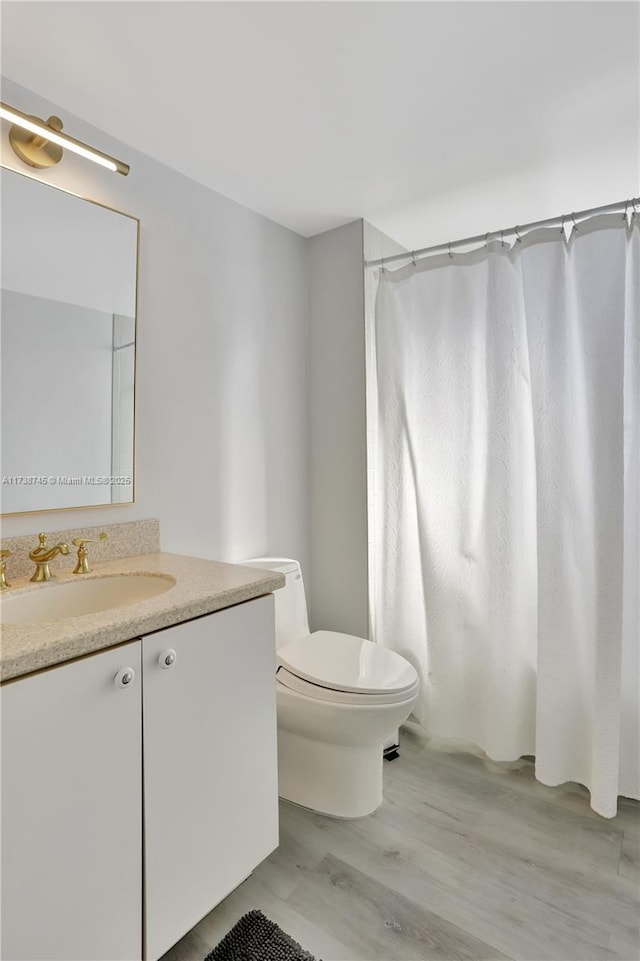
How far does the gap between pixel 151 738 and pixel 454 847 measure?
1063 mm

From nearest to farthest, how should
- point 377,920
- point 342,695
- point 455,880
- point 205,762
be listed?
point 205,762
point 377,920
point 455,880
point 342,695

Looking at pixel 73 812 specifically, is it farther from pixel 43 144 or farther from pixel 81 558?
pixel 43 144

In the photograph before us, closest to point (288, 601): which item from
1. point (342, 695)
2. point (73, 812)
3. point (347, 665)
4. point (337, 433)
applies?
point (347, 665)

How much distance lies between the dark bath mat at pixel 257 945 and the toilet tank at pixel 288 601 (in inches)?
31.9

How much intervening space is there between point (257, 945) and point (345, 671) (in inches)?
27.4

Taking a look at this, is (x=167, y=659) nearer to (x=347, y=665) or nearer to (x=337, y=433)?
(x=347, y=665)

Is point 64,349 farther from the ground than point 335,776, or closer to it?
farther from the ground

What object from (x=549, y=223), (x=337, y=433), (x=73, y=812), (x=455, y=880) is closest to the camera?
(x=73, y=812)

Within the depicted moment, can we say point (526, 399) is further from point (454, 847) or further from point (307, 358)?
point (454, 847)

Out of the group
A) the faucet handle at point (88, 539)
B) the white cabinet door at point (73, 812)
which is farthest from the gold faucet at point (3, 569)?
the white cabinet door at point (73, 812)

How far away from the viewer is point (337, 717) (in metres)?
1.56

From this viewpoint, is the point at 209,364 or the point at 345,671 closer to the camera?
the point at 345,671

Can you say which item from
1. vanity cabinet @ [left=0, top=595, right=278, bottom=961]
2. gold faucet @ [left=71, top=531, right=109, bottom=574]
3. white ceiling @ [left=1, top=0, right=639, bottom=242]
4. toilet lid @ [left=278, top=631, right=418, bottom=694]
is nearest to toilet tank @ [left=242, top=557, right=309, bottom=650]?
toilet lid @ [left=278, top=631, right=418, bottom=694]

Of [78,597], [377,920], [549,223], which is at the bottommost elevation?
[377,920]
